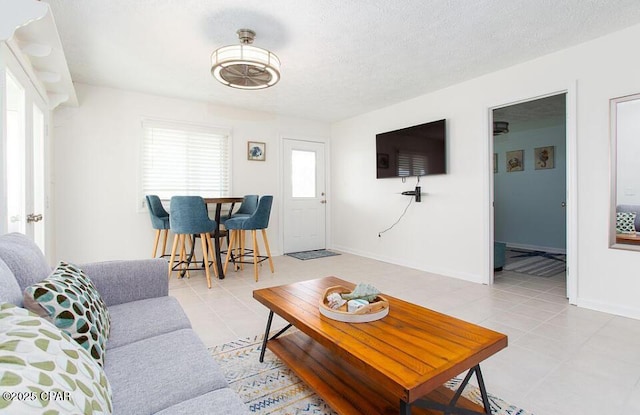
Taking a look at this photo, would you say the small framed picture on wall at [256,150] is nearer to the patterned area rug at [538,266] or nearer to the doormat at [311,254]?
the doormat at [311,254]

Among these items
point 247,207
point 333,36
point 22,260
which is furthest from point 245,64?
point 247,207

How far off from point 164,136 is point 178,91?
0.65m

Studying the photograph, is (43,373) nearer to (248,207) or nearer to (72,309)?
(72,309)

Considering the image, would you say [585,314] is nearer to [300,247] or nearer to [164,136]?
[300,247]

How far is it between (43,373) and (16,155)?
Result: 253 cm

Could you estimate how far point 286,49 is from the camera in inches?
116

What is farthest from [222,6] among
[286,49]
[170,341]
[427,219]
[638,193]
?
[638,193]

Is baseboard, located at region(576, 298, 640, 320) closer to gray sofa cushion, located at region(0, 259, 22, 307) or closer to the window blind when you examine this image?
gray sofa cushion, located at region(0, 259, 22, 307)

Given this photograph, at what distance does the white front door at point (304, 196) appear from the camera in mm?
5504

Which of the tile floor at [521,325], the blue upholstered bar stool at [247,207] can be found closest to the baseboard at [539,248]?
the tile floor at [521,325]

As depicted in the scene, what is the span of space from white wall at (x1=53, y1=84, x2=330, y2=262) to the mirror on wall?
4603mm

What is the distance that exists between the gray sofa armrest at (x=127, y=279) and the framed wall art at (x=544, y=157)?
6394mm

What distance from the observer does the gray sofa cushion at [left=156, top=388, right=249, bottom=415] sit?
91 cm

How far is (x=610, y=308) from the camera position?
2.72 meters
